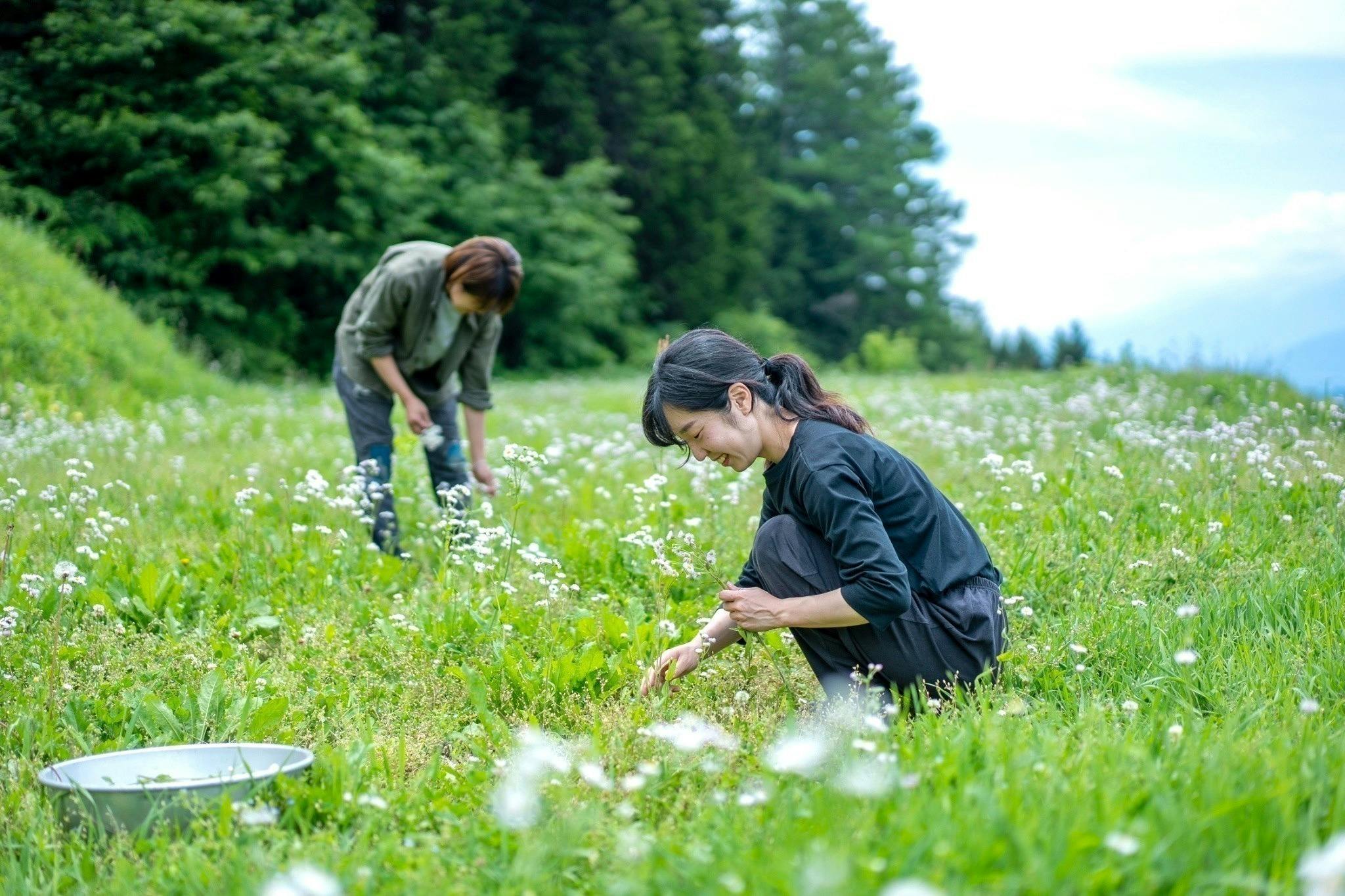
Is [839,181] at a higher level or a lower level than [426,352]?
higher

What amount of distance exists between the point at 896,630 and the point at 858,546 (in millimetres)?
336

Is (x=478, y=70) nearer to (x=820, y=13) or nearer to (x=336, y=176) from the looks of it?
(x=336, y=176)

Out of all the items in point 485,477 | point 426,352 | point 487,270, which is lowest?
point 485,477

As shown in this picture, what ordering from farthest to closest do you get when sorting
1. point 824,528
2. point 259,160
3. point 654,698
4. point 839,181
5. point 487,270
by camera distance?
point 839,181
point 259,160
point 487,270
point 654,698
point 824,528

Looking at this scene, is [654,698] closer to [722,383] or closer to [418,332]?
[722,383]

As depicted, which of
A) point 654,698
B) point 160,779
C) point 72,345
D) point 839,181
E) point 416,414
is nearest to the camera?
point 160,779

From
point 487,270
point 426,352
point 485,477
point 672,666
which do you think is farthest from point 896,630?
point 426,352

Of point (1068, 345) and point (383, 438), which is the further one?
point (1068, 345)

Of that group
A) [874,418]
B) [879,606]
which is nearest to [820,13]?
[874,418]

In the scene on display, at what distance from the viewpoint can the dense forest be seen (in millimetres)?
17969

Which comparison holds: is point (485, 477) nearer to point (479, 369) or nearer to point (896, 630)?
point (479, 369)

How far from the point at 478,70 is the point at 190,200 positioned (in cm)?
883

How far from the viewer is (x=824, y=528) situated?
120 inches

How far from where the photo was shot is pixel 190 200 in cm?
1889
